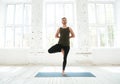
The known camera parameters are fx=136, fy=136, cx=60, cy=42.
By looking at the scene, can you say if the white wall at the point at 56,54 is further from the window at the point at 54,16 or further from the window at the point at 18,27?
the window at the point at 18,27

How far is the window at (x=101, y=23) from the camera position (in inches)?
255

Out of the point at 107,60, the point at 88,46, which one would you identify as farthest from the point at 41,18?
the point at 107,60

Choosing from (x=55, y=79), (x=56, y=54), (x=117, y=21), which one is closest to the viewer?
(x=55, y=79)

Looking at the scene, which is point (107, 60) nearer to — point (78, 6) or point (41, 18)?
point (78, 6)

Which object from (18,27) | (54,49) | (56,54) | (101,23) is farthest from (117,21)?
(18,27)

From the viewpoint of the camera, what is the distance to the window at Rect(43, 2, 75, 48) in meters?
6.47

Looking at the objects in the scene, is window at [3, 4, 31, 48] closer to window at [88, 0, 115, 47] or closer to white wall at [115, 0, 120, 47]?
window at [88, 0, 115, 47]

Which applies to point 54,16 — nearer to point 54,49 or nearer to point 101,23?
point 101,23

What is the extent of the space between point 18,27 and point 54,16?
6.03ft

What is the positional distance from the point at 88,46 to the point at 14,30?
11.9ft

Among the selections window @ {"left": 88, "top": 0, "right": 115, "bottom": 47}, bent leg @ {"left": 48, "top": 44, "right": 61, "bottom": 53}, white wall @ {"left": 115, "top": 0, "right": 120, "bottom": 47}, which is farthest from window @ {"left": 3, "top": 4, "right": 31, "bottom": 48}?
white wall @ {"left": 115, "top": 0, "right": 120, "bottom": 47}

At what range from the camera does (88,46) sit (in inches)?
233

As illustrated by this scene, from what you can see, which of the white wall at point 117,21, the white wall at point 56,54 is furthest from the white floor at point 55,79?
the white wall at point 117,21

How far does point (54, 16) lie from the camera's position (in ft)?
21.6
